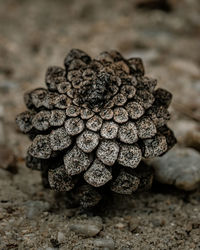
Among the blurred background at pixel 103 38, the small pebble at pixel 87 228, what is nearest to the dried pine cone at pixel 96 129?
the small pebble at pixel 87 228

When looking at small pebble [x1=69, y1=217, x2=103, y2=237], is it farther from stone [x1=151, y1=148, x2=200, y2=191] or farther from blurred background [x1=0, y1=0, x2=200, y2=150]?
blurred background [x1=0, y1=0, x2=200, y2=150]

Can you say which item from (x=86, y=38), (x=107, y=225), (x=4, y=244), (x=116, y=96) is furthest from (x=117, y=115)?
(x=86, y=38)

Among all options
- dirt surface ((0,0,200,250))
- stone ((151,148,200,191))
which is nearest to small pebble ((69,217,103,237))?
dirt surface ((0,0,200,250))

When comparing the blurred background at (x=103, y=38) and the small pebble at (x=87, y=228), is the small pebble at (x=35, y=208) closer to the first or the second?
the small pebble at (x=87, y=228)

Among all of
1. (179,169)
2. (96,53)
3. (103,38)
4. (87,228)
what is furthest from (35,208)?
(103,38)

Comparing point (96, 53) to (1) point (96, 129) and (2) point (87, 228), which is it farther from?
(2) point (87, 228)
